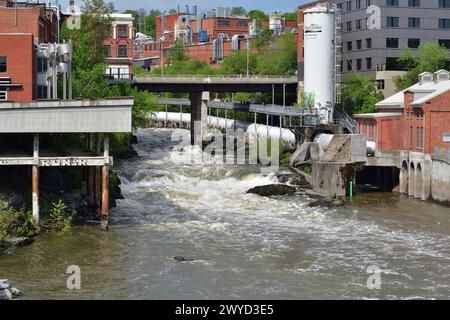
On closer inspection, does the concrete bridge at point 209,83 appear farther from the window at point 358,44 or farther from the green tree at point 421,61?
the green tree at point 421,61

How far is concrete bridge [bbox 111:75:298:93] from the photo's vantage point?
319ft

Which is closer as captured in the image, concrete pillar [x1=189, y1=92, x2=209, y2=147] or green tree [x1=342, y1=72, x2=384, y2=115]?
green tree [x1=342, y1=72, x2=384, y2=115]

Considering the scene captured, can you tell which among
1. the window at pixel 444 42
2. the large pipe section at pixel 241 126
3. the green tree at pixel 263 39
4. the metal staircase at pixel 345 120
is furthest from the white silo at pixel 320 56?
the green tree at pixel 263 39

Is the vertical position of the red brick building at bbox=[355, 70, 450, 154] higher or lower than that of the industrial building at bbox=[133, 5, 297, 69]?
lower

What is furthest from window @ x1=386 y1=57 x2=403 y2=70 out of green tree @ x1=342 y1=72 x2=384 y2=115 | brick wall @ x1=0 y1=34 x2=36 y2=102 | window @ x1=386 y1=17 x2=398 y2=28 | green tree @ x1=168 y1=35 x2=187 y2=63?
green tree @ x1=168 y1=35 x2=187 y2=63

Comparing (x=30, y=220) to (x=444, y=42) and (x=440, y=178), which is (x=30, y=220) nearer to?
(x=440, y=178)

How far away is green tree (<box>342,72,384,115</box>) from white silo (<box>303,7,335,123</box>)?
14.0ft

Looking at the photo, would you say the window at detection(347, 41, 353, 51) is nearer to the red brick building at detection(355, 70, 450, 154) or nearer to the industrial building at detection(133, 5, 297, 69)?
the red brick building at detection(355, 70, 450, 154)

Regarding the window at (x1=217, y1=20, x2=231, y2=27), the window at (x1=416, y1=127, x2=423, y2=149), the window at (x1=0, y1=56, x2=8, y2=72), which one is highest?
the window at (x1=217, y1=20, x2=231, y2=27)

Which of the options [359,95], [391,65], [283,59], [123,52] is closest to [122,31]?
[123,52]

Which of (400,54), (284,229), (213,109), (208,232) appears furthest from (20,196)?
(213,109)

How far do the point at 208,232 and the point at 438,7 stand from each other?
57115 millimetres
